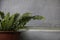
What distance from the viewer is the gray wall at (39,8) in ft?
3.11

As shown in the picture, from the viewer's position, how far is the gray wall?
947mm

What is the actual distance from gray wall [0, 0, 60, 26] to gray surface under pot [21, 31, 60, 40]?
123mm

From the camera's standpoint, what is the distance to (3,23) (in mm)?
688

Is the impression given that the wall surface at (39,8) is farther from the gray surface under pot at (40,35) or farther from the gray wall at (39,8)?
the gray surface under pot at (40,35)

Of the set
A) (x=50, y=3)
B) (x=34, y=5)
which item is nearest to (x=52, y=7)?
(x=50, y=3)

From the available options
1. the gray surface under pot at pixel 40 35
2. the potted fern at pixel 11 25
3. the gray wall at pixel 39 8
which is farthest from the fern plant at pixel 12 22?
the gray wall at pixel 39 8

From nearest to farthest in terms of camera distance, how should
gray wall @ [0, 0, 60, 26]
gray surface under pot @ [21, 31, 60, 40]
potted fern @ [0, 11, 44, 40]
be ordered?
potted fern @ [0, 11, 44, 40]
gray surface under pot @ [21, 31, 60, 40]
gray wall @ [0, 0, 60, 26]

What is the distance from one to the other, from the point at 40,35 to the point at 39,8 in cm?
23

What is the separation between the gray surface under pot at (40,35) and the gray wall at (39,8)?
0.12 m

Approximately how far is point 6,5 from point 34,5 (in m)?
0.22

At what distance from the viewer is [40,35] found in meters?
0.84

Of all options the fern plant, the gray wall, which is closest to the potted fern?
the fern plant

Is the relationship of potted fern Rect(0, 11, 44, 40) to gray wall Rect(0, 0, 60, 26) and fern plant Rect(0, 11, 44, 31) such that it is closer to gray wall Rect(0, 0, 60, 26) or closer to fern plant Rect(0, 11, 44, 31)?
fern plant Rect(0, 11, 44, 31)

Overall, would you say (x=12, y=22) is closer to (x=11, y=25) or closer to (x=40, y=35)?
(x=11, y=25)
